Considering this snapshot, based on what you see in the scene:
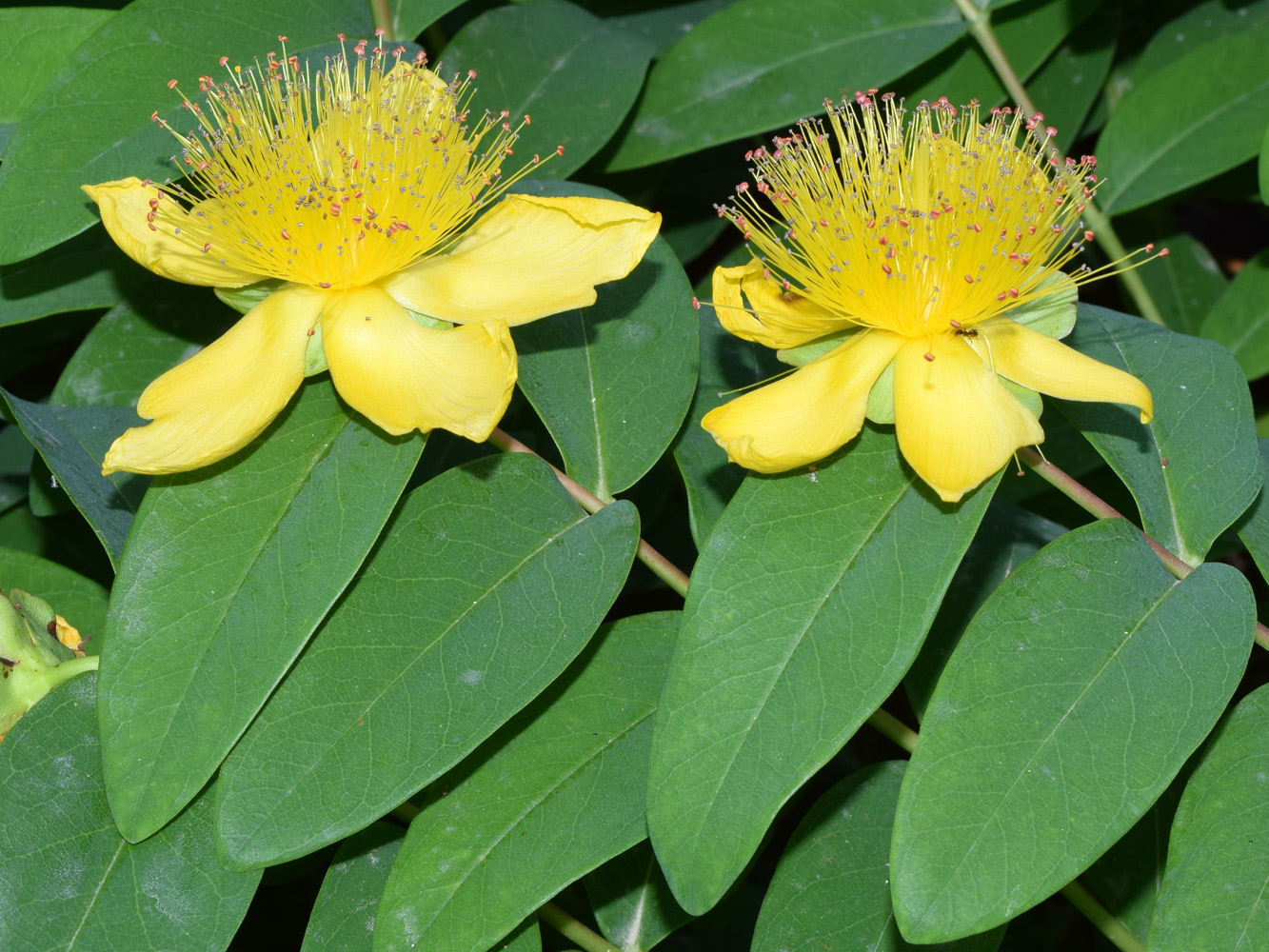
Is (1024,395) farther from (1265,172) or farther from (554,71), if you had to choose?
(554,71)

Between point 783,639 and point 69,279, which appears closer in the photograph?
point 783,639

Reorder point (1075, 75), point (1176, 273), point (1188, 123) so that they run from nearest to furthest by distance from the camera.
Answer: point (1188, 123) → point (1075, 75) → point (1176, 273)

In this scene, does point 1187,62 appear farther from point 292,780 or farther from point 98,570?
point 98,570

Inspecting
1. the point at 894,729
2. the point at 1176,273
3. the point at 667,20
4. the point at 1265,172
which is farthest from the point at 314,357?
the point at 1176,273

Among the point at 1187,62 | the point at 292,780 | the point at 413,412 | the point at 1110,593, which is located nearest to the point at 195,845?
the point at 292,780

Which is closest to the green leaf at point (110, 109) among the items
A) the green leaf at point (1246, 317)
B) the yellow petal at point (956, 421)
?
the yellow petal at point (956, 421)

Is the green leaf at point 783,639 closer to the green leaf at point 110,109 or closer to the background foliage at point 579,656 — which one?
the background foliage at point 579,656
